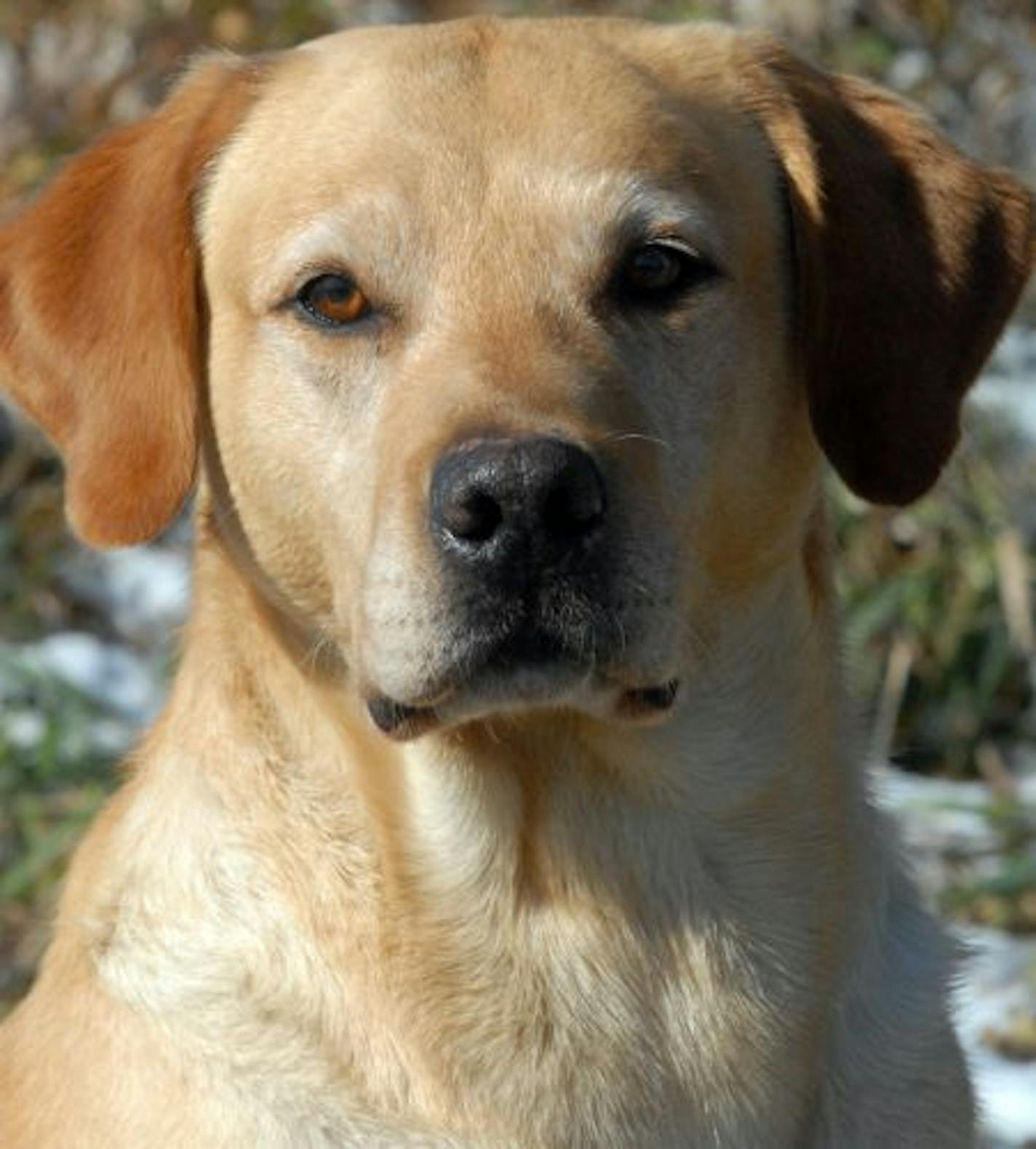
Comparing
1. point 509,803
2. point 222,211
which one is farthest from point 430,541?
point 222,211

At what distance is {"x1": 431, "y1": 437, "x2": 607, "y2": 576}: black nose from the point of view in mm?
3346

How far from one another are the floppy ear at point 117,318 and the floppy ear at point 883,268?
813 mm

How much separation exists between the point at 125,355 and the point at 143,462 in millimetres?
152

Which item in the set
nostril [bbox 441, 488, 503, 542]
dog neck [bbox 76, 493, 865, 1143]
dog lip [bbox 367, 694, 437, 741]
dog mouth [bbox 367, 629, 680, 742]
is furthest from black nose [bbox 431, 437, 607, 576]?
dog neck [bbox 76, 493, 865, 1143]

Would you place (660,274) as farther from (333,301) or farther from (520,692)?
(520,692)

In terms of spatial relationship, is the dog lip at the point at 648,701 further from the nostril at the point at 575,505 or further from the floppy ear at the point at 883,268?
the floppy ear at the point at 883,268

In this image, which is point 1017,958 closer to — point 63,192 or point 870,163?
point 870,163

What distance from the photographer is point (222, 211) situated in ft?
13.0

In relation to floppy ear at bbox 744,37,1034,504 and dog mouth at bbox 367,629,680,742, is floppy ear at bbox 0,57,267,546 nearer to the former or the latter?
dog mouth at bbox 367,629,680,742

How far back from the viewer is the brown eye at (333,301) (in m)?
3.77

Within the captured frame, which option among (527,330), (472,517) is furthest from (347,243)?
(472,517)

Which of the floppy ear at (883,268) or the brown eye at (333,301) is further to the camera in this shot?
the floppy ear at (883,268)

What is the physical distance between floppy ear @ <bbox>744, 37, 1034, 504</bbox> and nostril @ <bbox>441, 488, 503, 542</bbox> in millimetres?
698

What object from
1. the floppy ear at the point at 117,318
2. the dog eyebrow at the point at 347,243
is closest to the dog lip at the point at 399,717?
the floppy ear at the point at 117,318
